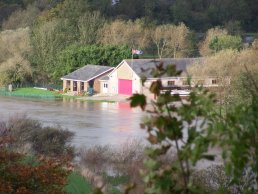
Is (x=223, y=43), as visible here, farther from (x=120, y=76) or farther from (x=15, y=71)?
(x=15, y=71)

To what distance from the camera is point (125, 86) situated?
38719 millimetres

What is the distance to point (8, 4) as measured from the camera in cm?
6106

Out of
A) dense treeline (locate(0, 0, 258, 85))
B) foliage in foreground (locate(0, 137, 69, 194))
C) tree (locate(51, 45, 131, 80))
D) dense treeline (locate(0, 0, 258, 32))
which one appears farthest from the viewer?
dense treeline (locate(0, 0, 258, 32))

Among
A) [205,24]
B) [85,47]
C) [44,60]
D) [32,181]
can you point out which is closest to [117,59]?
[85,47]

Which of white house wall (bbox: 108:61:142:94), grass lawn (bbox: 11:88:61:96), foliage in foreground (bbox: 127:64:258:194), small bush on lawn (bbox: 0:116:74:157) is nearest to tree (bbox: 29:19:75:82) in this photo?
Answer: grass lawn (bbox: 11:88:61:96)

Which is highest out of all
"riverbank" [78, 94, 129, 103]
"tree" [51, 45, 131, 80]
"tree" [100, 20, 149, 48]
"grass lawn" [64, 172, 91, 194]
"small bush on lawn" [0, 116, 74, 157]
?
"tree" [100, 20, 149, 48]

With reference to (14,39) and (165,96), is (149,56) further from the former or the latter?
(165,96)

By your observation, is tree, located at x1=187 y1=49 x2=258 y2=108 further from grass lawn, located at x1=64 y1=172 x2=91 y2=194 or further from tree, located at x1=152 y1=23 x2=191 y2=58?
grass lawn, located at x1=64 y1=172 x2=91 y2=194

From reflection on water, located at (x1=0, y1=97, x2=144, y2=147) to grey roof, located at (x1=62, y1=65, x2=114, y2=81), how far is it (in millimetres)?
3057

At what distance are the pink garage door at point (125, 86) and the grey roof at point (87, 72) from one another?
5.23ft

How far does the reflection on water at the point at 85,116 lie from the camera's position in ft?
82.3

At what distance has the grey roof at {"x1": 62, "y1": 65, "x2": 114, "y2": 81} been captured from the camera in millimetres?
40119

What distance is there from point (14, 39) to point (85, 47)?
6.39 m

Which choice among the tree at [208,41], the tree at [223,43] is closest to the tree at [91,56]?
the tree at [208,41]
